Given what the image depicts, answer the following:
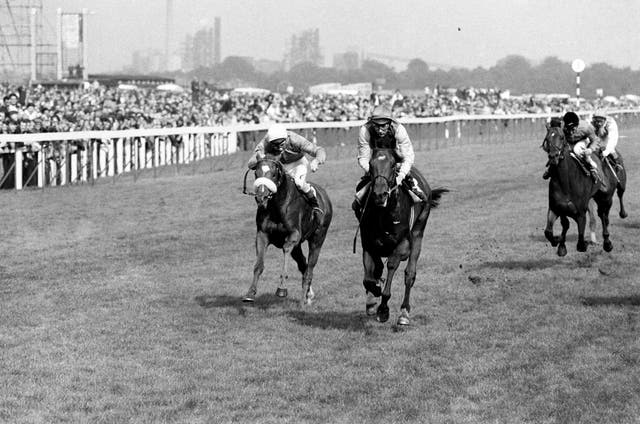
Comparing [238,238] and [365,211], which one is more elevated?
[365,211]

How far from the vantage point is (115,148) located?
94.7ft

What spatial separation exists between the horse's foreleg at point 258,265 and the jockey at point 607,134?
6805mm

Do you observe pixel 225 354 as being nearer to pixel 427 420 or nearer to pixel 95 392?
pixel 95 392

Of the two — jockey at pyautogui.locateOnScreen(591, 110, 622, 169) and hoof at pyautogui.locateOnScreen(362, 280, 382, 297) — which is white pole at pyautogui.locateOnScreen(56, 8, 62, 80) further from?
hoof at pyautogui.locateOnScreen(362, 280, 382, 297)

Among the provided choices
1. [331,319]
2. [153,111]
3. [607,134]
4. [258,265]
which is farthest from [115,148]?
[331,319]

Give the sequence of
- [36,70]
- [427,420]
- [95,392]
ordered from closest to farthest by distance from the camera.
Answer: [427,420], [95,392], [36,70]

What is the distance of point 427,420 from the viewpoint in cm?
740

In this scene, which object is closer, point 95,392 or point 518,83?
point 95,392

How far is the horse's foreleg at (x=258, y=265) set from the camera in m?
11.1

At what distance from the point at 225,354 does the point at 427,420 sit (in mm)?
2502

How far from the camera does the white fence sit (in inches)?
979

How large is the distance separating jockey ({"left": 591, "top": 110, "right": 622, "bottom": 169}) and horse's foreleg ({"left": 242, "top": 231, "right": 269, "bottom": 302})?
22.3ft

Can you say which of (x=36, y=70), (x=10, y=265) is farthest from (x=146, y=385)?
(x=36, y=70)

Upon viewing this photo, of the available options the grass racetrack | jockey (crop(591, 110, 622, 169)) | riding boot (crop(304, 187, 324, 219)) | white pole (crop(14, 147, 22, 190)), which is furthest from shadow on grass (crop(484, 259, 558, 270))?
white pole (crop(14, 147, 22, 190))
